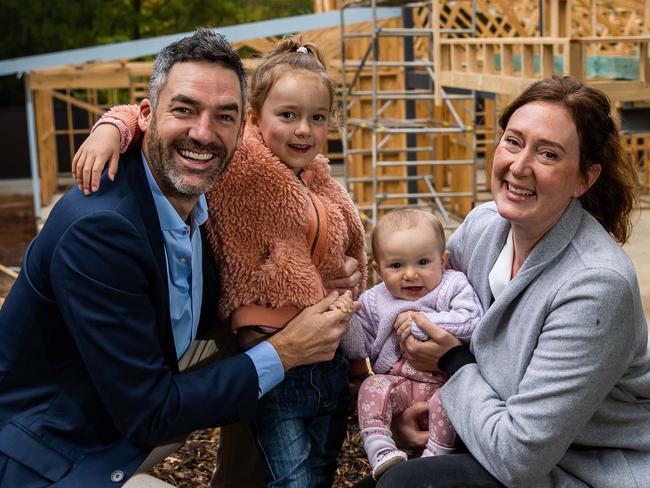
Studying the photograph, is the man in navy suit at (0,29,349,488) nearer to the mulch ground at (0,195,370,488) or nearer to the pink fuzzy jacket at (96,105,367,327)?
the pink fuzzy jacket at (96,105,367,327)

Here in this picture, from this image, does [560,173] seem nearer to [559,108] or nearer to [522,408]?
[559,108]

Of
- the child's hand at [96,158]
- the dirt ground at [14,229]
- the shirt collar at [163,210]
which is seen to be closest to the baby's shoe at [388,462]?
the shirt collar at [163,210]

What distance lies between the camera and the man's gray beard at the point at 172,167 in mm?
2891

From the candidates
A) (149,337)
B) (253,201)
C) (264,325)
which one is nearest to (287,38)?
(253,201)

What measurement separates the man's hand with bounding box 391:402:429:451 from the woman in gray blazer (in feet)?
0.80

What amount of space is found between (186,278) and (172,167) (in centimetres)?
39

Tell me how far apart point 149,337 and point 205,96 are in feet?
2.46

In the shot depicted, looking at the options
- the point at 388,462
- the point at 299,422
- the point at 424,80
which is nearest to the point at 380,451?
the point at 388,462

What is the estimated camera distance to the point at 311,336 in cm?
310

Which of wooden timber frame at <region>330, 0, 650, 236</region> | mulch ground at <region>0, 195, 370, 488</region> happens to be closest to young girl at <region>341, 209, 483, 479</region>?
mulch ground at <region>0, 195, 370, 488</region>

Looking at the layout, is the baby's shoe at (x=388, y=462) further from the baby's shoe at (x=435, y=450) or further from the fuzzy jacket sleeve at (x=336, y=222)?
the fuzzy jacket sleeve at (x=336, y=222)

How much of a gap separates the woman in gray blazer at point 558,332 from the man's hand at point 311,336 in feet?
1.35

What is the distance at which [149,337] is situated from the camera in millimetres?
2809

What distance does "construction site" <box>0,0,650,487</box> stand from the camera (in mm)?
10516
